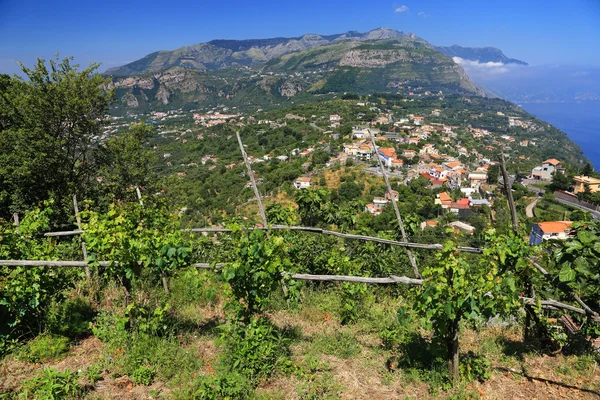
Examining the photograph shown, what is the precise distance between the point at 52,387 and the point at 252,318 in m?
1.63

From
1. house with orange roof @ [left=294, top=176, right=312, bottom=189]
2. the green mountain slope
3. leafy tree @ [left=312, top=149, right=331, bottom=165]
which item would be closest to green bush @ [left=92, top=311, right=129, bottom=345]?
house with orange roof @ [left=294, top=176, right=312, bottom=189]

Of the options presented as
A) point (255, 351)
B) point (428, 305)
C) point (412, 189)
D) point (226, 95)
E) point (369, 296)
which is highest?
point (226, 95)

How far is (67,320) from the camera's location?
3.67 meters

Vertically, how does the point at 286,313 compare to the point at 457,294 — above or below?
below

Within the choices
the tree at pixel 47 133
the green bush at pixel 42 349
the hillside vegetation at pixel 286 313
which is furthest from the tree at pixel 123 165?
the green bush at pixel 42 349

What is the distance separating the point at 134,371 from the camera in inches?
118

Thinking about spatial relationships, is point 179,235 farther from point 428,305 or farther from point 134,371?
point 428,305

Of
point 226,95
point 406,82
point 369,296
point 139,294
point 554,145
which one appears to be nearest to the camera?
point 139,294

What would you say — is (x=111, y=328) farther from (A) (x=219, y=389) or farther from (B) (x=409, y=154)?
(B) (x=409, y=154)

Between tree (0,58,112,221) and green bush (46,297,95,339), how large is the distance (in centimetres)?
554

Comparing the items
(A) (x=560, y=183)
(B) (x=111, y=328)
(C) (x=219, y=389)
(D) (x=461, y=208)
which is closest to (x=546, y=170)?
(A) (x=560, y=183)

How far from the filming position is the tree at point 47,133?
336 inches

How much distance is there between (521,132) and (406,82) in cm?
9038

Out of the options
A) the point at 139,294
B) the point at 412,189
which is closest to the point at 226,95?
the point at 412,189
